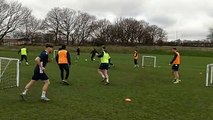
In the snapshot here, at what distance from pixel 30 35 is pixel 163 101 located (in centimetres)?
9169

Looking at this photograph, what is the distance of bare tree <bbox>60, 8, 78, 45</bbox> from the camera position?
333ft

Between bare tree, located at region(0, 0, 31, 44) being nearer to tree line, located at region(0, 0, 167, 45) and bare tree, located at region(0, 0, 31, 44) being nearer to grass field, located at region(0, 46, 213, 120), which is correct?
tree line, located at region(0, 0, 167, 45)

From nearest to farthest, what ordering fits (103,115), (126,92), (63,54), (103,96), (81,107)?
(103,115) → (81,107) → (103,96) → (126,92) → (63,54)

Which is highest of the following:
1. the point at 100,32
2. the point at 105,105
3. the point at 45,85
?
the point at 100,32

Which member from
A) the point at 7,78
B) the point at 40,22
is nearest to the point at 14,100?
the point at 7,78

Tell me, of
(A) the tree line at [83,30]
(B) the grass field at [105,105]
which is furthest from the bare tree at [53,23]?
(B) the grass field at [105,105]

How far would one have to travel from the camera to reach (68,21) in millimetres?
102500

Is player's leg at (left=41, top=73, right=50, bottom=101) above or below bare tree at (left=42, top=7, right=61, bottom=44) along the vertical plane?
below

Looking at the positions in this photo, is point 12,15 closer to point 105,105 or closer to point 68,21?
point 68,21

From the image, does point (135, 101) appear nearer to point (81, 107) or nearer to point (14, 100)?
point (81, 107)

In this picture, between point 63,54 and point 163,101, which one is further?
point 63,54

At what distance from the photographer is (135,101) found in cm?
1145

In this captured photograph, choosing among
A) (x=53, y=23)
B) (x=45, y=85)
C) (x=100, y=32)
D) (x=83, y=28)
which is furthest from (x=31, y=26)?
(x=45, y=85)

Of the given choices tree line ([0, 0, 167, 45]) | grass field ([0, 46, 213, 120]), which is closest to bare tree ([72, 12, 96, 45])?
tree line ([0, 0, 167, 45])
